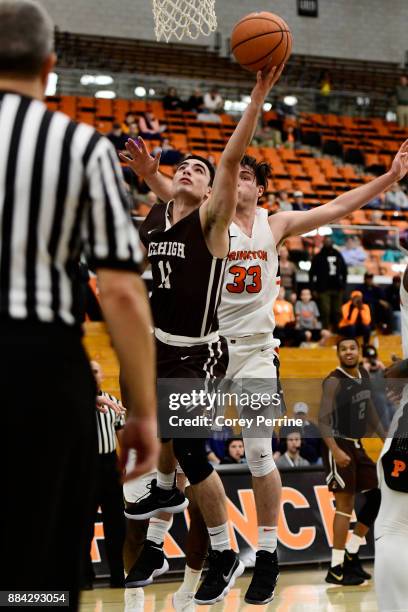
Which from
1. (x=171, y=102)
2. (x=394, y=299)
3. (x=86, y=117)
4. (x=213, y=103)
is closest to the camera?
(x=394, y=299)

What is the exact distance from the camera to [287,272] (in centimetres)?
1415

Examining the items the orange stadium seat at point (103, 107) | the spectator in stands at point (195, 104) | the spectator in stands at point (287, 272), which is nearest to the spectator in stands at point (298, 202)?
the spectator in stands at point (287, 272)

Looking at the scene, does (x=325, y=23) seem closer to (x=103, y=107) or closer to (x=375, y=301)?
(x=103, y=107)

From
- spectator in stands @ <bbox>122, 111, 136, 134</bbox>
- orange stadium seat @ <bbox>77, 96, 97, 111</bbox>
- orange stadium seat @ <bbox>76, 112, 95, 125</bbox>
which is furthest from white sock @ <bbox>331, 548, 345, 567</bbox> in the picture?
orange stadium seat @ <bbox>77, 96, 97, 111</bbox>

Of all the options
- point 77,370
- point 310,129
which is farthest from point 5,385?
point 310,129

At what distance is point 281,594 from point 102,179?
6.73 m

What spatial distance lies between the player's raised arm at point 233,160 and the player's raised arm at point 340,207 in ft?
3.79

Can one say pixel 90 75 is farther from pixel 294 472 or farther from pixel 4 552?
pixel 4 552

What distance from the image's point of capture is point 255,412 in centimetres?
621

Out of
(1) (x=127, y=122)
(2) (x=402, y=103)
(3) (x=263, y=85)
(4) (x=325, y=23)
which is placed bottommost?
(3) (x=263, y=85)

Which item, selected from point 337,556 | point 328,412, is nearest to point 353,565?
point 337,556

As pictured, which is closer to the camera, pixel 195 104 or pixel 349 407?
pixel 349 407

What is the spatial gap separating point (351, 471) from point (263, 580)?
400 cm

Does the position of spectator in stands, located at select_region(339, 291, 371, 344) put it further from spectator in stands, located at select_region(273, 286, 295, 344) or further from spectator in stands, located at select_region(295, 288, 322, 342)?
spectator in stands, located at select_region(273, 286, 295, 344)
